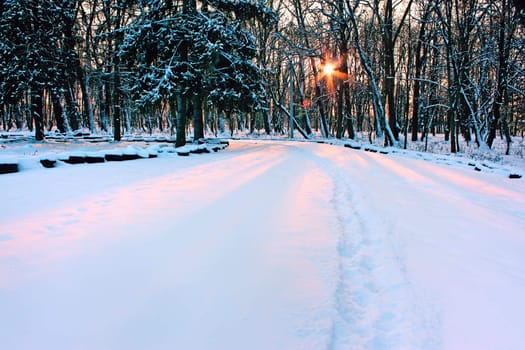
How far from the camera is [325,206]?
4.40 metres

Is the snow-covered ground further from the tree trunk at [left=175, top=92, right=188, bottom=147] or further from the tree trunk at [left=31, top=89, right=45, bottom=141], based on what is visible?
the tree trunk at [left=31, top=89, right=45, bottom=141]

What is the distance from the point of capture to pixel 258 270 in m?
2.48

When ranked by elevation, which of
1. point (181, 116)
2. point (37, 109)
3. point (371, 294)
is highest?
point (37, 109)

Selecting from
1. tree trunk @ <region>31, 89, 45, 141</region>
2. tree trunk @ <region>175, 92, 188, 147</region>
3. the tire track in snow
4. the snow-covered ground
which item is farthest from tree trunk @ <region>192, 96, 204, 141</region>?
the tire track in snow

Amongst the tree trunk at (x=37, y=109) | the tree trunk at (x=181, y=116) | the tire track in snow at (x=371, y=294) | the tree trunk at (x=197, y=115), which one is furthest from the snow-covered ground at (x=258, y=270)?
the tree trunk at (x=37, y=109)

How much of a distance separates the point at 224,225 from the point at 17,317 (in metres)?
2.01

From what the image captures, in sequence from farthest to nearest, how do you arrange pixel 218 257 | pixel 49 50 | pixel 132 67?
pixel 49 50 < pixel 132 67 < pixel 218 257

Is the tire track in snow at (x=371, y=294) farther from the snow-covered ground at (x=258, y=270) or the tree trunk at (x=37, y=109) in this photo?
the tree trunk at (x=37, y=109)

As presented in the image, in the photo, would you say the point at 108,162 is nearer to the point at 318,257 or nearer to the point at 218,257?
the point at 218,257

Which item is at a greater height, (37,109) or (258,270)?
(37,109)

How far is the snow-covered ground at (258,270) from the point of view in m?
1.80

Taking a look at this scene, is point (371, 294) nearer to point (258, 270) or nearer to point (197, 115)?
point (258, 270)

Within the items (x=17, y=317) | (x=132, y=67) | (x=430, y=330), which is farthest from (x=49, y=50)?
(x=430, y=330)

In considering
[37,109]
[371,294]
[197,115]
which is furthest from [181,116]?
[371,294]
